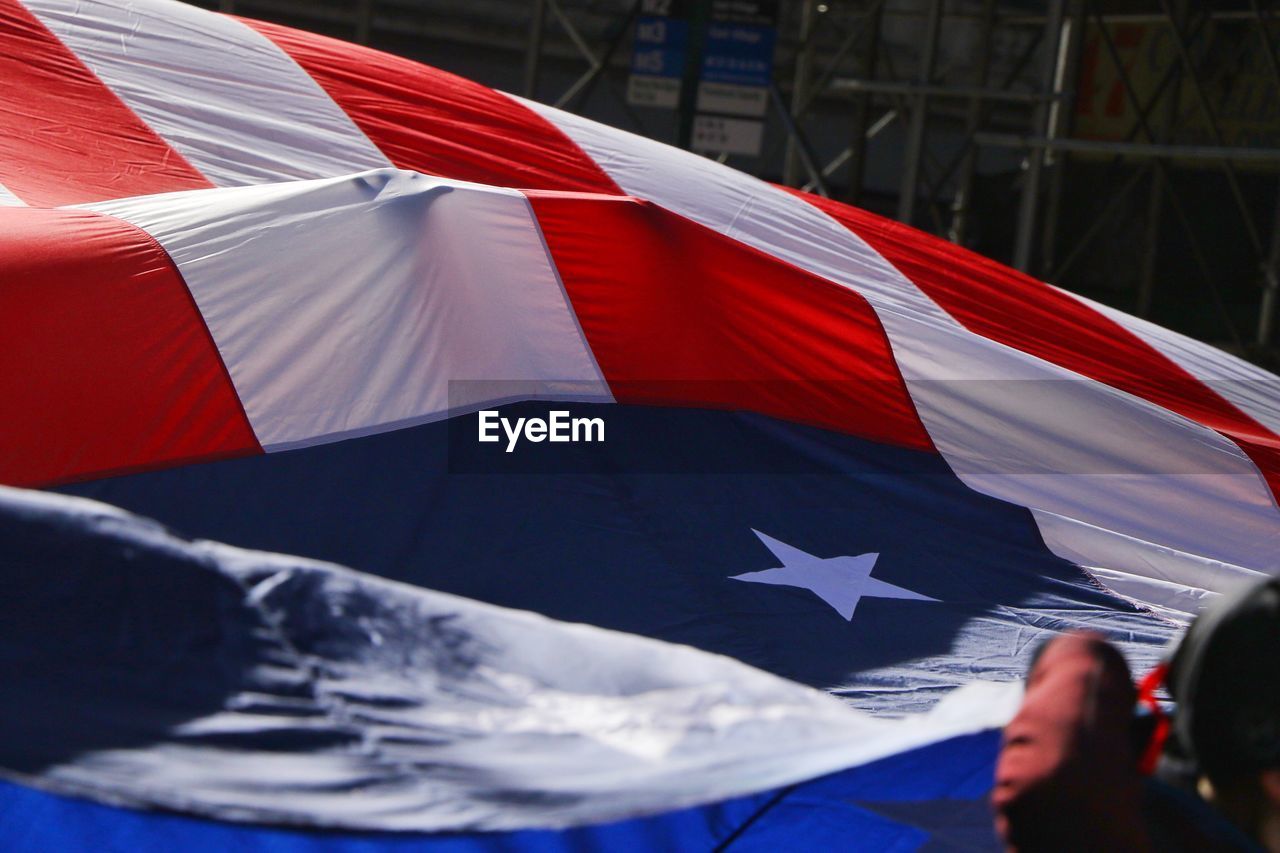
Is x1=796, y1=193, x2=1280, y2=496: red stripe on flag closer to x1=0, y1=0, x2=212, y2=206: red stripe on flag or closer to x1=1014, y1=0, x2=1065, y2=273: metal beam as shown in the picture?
x1=0, y1=0, x2=212, y2=206: red stripe on flag

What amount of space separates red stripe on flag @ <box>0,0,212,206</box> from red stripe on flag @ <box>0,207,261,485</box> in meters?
0.24

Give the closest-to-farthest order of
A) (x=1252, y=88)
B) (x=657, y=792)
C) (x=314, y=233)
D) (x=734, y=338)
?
(x=657, y=792) → (x=314, y=233) → (x=734, y=338) → (x=1252, y=88)

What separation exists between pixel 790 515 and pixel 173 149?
134 centimetres

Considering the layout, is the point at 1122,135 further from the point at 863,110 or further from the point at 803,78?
the point at 803,78

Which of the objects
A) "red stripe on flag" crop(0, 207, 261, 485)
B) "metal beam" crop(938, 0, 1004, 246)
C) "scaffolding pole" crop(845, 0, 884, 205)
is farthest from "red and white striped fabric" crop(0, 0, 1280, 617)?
"scaffolding pole" crop(845, 0, 884, 205)

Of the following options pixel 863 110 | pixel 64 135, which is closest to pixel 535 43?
pixel 863 110

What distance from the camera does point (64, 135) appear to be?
2.62m

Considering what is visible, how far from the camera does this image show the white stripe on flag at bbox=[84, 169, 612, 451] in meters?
2.22

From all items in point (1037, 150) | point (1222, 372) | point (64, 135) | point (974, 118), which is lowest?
point (1222, 372)

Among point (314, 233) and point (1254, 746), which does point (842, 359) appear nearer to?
point (314, 233)

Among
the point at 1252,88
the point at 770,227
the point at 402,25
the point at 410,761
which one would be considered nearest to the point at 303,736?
the point at 410,761

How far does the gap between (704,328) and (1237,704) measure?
72.5 inches

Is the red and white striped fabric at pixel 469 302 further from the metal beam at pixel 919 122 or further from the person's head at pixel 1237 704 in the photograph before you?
the metal beam at pixel 919 122

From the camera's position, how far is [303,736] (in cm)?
91
